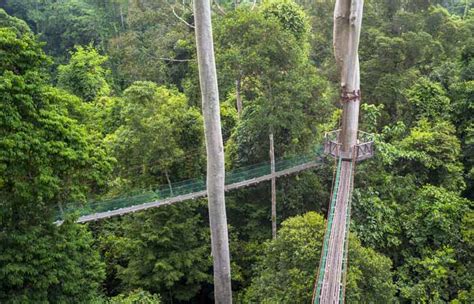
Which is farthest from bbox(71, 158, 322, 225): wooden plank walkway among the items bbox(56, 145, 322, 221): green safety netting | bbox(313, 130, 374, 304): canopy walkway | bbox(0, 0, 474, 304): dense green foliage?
bbox(313, 130, 374, 304): canopy walkway

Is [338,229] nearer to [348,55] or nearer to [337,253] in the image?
[337,253]

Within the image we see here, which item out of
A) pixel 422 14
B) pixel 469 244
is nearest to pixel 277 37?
pixel 469 244

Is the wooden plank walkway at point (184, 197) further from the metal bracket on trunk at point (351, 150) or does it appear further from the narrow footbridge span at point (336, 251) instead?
the narrow footbridge span at point (336, 251)

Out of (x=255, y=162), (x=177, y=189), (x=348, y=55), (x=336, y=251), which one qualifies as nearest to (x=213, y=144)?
(x=177, y=189)

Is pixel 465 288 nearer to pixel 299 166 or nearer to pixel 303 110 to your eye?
pixel 299 166

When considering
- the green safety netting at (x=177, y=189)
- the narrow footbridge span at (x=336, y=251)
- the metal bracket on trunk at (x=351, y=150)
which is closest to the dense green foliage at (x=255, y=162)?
the green safety netting at (x=177, y=189)

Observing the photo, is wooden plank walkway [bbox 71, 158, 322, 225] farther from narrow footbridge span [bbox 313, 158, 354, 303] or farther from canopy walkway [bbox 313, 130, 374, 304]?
narrow footbridge span [bbox 313, 158, 354, 303]

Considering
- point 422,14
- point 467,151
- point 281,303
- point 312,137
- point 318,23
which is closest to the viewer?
point 281,303
